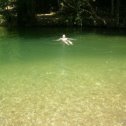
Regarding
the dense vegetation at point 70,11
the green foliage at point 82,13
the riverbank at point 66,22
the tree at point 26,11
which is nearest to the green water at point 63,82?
the riverbank at point 66,22

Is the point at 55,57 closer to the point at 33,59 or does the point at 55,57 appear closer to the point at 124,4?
the point at 33,59

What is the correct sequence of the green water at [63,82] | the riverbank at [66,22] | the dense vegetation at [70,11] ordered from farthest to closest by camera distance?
the dense vegetation at [70,11]
the riverbank at [66,22]
the green water at [63,82]

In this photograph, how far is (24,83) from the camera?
16578 millimetres

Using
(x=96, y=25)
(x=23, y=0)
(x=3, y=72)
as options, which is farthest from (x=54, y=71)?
(x=23, y=0)

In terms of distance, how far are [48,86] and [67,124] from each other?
454 centimetres

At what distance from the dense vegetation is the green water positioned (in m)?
6.93

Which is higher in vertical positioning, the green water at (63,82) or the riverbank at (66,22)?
the riverbank at (66,22)

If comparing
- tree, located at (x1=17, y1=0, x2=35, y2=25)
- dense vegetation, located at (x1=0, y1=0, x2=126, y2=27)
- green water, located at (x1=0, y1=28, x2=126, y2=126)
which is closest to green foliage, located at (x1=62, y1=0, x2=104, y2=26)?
dense vegetation, located at (x1=0, y1=0, x2=126, y2=27)

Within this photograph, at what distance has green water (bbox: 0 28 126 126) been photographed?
12302mm

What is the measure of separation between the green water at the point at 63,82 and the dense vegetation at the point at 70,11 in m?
6.93

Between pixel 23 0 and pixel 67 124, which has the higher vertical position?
pixel 23 0

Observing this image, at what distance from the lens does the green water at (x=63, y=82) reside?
40.4 ft

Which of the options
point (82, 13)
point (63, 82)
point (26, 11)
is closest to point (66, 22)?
point (82, 13)

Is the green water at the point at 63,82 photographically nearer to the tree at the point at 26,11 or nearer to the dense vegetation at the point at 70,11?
the dense vegetation at the point at 70,11
